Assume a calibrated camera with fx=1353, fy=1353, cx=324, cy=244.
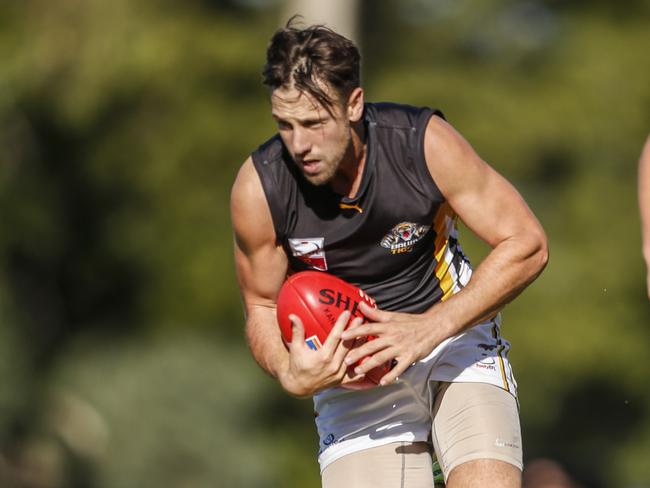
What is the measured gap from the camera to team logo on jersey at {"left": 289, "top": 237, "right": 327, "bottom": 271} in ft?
19.8

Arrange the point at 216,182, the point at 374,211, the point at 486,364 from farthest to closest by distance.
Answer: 1. the point at 216,182
2. the point at 486,364
3. the point at 374,211

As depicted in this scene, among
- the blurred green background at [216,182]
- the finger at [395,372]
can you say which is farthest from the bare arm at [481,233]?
the blurred green background at [216,182]

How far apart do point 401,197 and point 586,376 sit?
15645mm

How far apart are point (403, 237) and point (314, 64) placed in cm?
87

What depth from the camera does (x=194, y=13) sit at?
22.3 metres

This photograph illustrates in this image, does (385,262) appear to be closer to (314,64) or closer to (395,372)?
(395,372)

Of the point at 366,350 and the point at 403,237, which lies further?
the point at 403,237

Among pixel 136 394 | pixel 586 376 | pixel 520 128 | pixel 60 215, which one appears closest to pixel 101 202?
pixel 60 215

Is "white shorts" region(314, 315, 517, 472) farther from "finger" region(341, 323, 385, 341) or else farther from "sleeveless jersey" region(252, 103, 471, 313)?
"finger" region(341, 323, 385, 341)

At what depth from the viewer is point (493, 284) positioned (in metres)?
5.82

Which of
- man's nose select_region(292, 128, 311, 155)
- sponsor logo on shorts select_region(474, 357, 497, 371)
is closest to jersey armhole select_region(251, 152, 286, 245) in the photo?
man's nose select_region(292, 128, 311, 155)

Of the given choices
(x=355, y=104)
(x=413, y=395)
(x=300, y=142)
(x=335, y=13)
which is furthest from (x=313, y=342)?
(x=335, y=13)

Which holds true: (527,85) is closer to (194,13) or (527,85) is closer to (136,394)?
(194,13)

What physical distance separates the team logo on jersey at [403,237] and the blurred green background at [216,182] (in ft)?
45.4
